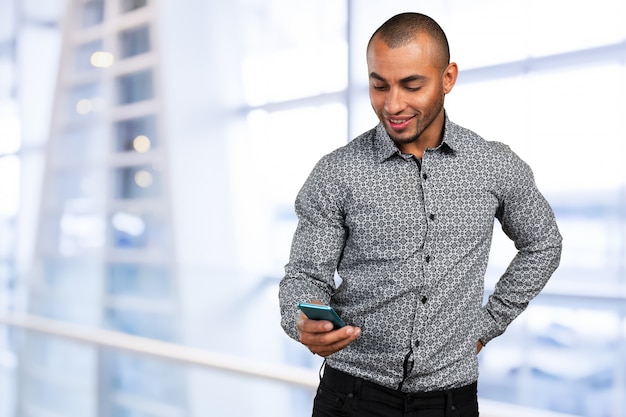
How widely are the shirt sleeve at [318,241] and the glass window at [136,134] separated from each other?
242cm

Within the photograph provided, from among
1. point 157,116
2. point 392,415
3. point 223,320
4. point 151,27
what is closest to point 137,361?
point 223,320

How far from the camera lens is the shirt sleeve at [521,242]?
147 cm

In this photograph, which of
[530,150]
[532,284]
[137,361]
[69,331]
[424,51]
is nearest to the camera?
[424,51]

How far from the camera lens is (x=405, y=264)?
1.38m

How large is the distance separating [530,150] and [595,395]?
0.76 metres

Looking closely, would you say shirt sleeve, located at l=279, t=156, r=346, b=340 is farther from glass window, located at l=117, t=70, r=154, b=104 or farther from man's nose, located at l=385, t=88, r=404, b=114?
glass window, located at l=117, t=70, r=154, b=104

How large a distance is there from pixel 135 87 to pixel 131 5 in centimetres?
43

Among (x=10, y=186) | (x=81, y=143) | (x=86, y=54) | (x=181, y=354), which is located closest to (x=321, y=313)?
(x=181, y=354)

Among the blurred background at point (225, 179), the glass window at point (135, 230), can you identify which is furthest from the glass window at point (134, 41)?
the glass window at point (135, 230)

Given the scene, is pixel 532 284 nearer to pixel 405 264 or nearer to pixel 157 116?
pixel 405 264

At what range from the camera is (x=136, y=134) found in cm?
381

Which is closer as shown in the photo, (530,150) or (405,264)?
(405,264)

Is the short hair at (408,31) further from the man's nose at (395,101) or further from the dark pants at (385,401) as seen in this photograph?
the dark pants at (385,401)

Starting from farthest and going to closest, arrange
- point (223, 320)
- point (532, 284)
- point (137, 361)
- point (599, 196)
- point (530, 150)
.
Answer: point (137, 361) < point (223, 320) < point (530, 150) < point (599, 196) < point (532, 284)
